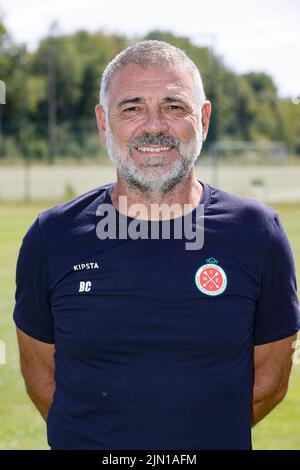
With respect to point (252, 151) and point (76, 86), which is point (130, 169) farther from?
point (76, 86)

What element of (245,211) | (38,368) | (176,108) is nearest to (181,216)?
(245,211)

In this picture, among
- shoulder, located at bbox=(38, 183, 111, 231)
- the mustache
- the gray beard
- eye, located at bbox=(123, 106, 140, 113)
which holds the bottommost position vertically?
shoulder, located at bbox=(38, 183, 111, 231)

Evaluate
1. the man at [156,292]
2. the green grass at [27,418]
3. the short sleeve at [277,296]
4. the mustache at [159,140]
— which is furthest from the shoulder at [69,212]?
the green grass at [27,418]

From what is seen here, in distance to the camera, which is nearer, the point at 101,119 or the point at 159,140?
the point at 159,140

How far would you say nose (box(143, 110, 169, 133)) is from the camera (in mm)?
2818

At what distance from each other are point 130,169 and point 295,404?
14.7 ft

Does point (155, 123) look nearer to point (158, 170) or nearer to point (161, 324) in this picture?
point (158, 170)

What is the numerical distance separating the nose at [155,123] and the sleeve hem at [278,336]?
812 millimetres

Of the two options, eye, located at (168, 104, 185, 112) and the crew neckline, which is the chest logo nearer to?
the crew neckline

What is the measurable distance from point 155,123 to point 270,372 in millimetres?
1013

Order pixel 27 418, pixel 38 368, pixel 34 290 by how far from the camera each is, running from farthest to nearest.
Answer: pixel 27 418
pixel 38 368
pixel 34 290

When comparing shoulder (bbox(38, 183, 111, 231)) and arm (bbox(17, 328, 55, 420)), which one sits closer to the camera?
shoulder (bbox(38, 183, 111, 231))

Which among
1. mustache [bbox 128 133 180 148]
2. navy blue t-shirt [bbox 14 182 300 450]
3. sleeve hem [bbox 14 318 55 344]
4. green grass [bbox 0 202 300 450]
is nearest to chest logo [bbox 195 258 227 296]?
navy blue t-shirt [bbox 14 182 300 450]

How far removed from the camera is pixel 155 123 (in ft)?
9.27
